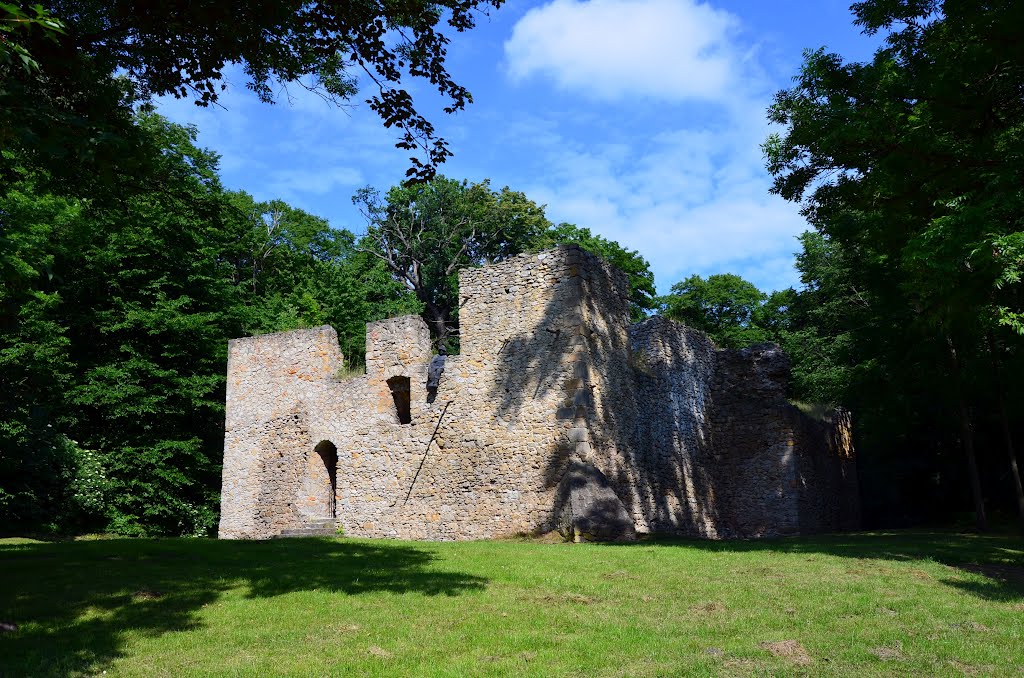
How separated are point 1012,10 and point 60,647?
42.2ft

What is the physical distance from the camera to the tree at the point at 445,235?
39.2 metres

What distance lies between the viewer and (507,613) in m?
7.41

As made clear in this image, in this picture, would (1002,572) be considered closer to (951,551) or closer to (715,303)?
(951,551)

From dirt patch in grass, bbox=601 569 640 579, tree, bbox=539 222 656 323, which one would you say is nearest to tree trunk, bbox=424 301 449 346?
tree, bbox=539 222 656 323

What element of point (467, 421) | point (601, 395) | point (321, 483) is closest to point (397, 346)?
point (467, 421)

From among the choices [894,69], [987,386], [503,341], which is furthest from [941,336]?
[503,341]

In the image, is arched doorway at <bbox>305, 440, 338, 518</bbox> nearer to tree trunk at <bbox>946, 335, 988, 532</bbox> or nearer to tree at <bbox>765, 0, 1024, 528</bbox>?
tree at <bbox>765, 0, 1024, 528</bbox>

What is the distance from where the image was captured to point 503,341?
54.2 ft

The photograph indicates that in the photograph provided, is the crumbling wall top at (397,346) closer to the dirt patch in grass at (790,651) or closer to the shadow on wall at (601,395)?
the shadow on wall at (601,395)

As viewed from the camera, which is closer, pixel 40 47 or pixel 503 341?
pixel 40 47

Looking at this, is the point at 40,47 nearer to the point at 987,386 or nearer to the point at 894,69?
the point at 894,69

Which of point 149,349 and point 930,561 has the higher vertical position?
point 149,349

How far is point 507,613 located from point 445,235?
33.5m

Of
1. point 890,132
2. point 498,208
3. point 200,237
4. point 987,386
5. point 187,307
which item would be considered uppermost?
point 498,208
